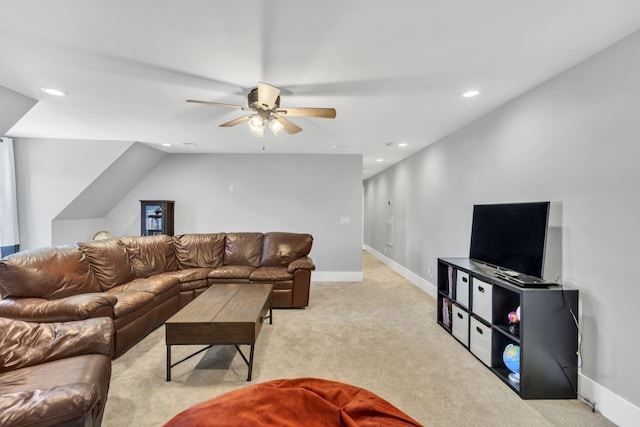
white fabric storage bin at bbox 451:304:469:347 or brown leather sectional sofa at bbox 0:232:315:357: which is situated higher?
brown leather sectional sofa at bbox 0:232:315:357

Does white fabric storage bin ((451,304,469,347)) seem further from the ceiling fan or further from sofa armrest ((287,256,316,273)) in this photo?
the ceiling fan

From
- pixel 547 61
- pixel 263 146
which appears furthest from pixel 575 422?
pixel 263 146

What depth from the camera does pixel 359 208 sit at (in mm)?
5457

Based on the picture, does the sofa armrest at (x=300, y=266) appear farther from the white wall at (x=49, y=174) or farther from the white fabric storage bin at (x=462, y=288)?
the white wall at (x=49, y=174)

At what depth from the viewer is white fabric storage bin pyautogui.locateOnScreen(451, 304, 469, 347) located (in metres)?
2.70

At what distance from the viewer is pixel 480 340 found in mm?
2475

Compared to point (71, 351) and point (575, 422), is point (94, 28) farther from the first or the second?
point (575, 422)

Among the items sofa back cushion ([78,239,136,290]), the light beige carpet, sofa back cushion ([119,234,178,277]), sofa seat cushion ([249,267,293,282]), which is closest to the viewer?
the light beige carpet

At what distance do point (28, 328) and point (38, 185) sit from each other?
12.5ft

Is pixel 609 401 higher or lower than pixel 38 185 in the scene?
lower

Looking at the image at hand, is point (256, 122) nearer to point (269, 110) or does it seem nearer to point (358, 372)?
point (269, 110)

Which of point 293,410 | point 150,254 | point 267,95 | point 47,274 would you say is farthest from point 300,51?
point 150,254

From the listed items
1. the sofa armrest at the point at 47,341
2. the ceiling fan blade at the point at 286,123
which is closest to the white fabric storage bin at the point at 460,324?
the ceiling fan blade at the point at 286,123

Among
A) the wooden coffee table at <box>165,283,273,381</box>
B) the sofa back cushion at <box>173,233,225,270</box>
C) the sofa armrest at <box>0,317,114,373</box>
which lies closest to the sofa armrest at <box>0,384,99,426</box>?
the sofa armrest at <box>0,317,114,373</box>
